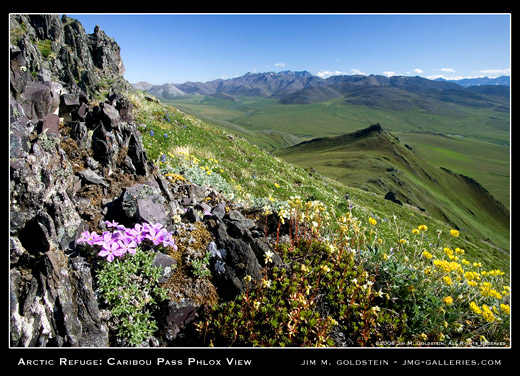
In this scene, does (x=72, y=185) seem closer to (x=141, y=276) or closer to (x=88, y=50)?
(x=141, y=276)

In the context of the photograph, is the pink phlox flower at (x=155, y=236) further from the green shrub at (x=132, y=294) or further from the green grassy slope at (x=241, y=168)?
the green grassy slope at (x=241, y=168)

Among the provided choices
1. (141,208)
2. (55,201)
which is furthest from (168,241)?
(55,201)

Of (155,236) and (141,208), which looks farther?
(141,208)

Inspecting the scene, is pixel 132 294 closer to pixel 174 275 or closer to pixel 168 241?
pixel 174 275

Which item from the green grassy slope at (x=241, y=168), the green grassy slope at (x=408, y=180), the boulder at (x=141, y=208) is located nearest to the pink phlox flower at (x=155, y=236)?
the boulder at (x=141, y=208)

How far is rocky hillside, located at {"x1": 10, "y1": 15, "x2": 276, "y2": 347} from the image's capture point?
4.05 metres

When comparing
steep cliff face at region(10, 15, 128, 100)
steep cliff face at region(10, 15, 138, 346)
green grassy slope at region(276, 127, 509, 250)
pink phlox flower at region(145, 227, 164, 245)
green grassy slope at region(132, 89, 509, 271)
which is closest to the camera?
steep cliff face at region(10, 15, 138, 346)

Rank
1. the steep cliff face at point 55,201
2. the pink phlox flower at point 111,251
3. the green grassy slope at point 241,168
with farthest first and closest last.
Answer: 1. the green grassy slope at point 241,168
2. the pink phlox flower at point 111,251
3. the steep cliff face at point 55,201

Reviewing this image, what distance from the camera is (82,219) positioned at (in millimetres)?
5398

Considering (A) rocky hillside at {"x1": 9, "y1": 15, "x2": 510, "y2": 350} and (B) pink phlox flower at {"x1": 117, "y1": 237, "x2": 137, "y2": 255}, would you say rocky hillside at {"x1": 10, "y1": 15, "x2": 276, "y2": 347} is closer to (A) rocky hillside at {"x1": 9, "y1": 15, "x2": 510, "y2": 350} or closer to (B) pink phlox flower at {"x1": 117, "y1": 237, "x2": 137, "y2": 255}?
(A) rocky hillside at {"x1": 9, "y1": 15, "x2": 510, "y2": 350}

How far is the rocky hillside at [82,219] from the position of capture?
13.3 ft

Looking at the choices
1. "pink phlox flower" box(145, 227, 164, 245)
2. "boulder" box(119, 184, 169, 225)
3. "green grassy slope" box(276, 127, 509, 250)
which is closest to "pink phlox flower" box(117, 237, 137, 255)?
"pink phlox flower" box(145, 227, 164, 245)
